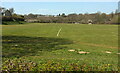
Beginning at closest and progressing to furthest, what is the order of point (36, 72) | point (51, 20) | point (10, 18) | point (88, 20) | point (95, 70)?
point (36, 72) → point (95, 70) → point (10, 18) → point (51, 20) → point (88, 20)

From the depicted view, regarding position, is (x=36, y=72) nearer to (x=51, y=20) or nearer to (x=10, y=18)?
(x=10, y=18)

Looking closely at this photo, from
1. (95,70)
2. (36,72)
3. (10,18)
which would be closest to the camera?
(36,72)

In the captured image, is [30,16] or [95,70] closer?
[95,70]

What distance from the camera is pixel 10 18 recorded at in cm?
10775

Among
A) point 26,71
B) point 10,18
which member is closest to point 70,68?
point 26,71

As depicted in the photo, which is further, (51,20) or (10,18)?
(51,20)

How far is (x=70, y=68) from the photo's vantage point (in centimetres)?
836

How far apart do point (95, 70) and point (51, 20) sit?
5718 inches

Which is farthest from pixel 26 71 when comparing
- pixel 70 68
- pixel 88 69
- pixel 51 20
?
pixel 51 20

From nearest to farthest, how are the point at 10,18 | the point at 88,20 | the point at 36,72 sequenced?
Answer: the point at 36,72 < the point at 10,18 < the point at 88,20

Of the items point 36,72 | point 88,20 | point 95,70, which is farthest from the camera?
point 88,20

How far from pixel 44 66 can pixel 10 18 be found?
103 metres

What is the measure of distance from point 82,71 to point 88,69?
43 centimetres

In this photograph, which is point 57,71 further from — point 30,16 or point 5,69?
point 30,16
